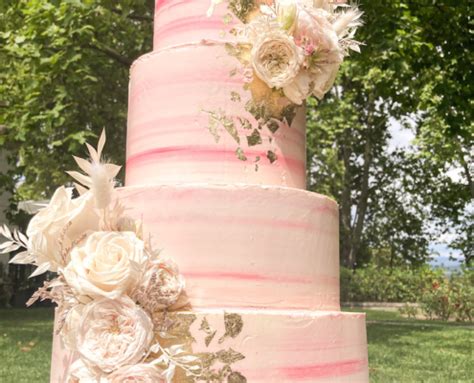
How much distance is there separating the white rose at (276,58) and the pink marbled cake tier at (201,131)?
0.55 feet

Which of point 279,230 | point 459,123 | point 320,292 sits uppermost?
point 459,123

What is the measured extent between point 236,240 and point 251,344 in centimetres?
46

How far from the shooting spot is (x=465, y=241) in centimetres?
2856

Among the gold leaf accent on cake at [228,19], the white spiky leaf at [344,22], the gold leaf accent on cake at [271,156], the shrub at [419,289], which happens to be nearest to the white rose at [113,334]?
the gold leaf accent on cake at [271,156]

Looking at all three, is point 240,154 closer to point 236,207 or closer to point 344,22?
point 236,207

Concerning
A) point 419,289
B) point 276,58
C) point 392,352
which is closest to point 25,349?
point 392,352

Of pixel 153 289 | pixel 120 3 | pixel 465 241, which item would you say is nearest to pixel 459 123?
pixel 120 3

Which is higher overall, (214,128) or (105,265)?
(214,128)

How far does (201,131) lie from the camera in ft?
9.96

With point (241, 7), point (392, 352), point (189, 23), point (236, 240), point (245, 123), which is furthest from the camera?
point (392, 352)

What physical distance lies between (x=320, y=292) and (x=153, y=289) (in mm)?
855

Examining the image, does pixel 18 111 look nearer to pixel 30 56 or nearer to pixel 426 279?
pixel 30 56

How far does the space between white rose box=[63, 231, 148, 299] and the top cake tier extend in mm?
579

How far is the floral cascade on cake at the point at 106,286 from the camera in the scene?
246cm
